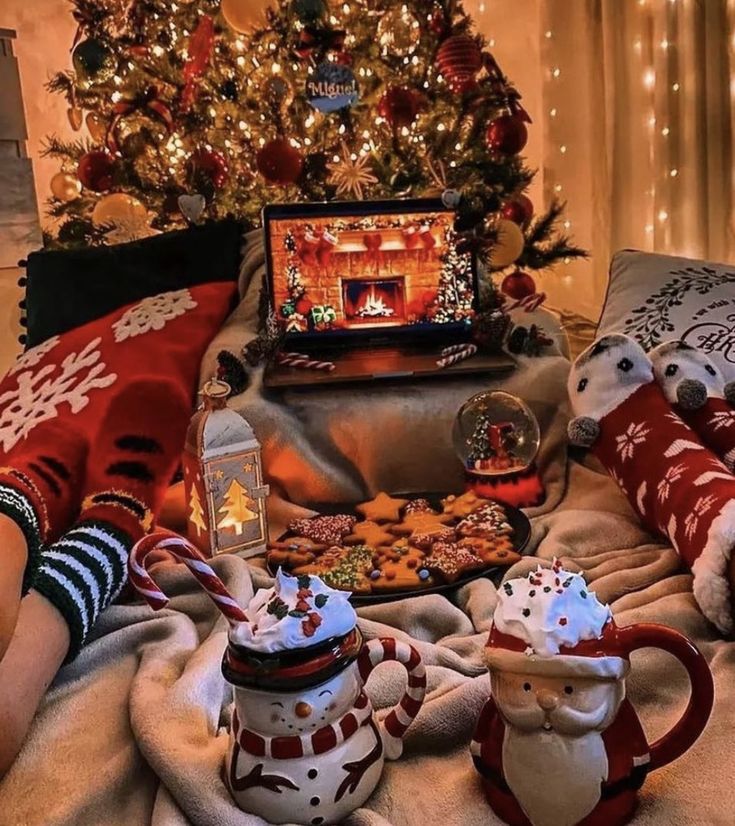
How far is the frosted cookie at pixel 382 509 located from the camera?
50.5 inches

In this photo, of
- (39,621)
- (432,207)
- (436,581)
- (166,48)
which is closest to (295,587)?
(39,621)

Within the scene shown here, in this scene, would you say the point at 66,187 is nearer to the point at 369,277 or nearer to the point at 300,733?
the point at 369,277

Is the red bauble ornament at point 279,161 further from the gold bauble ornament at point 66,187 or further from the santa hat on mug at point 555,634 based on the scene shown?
the santa hat on mug at point 555,634

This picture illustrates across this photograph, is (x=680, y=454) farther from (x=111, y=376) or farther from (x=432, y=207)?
(x=111, y=376)

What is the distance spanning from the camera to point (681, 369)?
1299 millimetres

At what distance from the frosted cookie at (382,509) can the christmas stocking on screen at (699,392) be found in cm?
42

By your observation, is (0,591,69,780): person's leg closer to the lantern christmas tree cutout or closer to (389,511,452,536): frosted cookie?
the lantern christmas tree cutout

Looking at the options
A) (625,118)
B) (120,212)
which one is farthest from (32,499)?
(625,118)

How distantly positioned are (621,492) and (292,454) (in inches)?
20.1

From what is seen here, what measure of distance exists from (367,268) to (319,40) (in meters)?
0.84

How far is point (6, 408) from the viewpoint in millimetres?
1445

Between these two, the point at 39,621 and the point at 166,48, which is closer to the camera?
the point at 39,621

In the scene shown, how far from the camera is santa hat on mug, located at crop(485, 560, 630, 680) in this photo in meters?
0.62

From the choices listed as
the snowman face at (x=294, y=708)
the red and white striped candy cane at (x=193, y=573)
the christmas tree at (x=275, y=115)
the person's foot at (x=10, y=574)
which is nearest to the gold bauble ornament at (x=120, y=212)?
the christmas tree at (x=275, y=115)
